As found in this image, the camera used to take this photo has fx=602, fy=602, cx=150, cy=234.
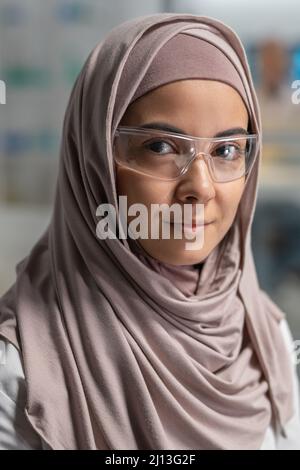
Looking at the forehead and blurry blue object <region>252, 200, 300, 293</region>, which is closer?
the forehead

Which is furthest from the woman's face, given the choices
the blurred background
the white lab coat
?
the blurred background

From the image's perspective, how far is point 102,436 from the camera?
814 millimetres

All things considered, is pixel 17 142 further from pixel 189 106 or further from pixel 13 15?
pixel 189 106

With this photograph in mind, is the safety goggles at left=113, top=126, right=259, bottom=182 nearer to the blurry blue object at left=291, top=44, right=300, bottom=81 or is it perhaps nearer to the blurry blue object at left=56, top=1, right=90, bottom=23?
the blurry blue object at left=291, top=44, right=300, bottom=81

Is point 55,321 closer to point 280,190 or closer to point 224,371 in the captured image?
point 224,371

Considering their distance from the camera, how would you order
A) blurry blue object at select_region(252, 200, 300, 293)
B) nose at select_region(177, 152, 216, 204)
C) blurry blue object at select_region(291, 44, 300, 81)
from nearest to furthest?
1. nose at select_region(177, 152, 216, 204)
2. blurry blue object at select_region(291, 44, 300, 81)
3. blurry blue object at select_region(252, 200, 300, 293)

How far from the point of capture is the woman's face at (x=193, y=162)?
0.79m

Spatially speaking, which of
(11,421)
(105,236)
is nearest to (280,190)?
(105,236)

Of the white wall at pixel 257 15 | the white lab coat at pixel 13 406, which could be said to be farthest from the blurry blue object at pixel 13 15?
the white lab coat at pixel 13 406

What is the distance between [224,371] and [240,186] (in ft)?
0.94

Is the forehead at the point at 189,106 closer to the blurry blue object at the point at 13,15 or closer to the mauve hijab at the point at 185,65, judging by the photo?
the mauve hijab at the point at 185,65

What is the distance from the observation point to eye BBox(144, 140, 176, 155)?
0.80 m

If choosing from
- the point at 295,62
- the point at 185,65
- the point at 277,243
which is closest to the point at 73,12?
the point at 295,62

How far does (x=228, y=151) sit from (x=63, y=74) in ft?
3.85
